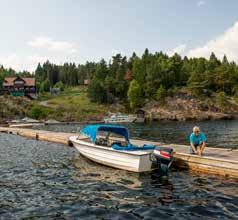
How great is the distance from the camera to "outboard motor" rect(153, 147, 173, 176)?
2133cm

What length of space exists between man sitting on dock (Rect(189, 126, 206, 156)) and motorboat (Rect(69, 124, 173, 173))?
2841 mm

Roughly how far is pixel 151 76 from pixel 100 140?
4189 inches

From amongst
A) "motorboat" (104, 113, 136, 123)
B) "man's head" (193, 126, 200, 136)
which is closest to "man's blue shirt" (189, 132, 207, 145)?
"man's head" (193, 126, 200, 136)

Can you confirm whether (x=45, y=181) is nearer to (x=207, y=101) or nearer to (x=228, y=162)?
(x=228, y=162)

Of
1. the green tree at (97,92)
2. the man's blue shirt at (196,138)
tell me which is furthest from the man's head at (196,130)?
the green tree at (97,92)

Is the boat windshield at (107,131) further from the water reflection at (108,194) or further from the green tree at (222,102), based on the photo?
the green tree at (222,102)

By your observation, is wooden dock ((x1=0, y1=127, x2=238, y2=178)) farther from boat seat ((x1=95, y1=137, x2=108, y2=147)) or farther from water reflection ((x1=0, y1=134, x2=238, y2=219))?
boat seat ((x1=95, y1=137, x2=108, y2=147))

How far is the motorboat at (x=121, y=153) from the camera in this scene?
21.8 meters

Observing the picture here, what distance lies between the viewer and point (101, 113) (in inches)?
4892

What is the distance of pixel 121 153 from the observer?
2341 cm

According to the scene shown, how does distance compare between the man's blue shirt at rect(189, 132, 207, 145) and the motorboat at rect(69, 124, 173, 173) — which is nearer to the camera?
the motorboat at rect(69, 124, 173, 173)

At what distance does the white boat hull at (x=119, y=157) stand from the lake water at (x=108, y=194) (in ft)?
1.74

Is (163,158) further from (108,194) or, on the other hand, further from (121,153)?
(108,194)

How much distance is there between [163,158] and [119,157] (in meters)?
3.74
